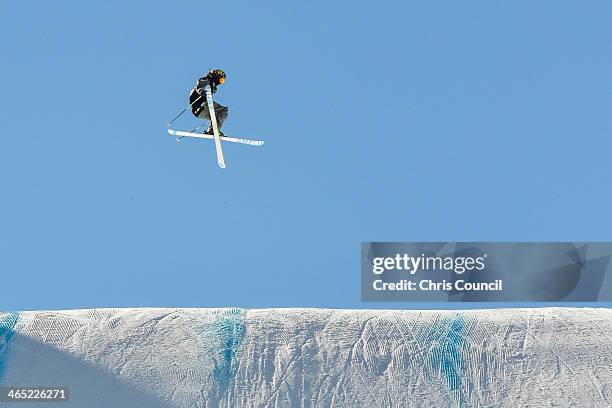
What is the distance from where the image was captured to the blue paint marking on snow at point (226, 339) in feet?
60.5

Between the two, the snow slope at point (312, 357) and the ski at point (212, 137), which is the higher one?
the ski at point (212, 137)

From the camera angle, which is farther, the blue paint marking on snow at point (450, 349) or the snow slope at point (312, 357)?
the blue paint marking on snow at point (450, 349)

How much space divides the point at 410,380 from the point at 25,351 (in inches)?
224

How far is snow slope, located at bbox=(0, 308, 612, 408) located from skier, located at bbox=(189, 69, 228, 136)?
3624 mm

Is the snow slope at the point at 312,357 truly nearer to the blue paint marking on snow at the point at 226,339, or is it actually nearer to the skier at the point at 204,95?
the blue paint marking on snow at the point at 226,339

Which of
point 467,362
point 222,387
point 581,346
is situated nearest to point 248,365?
point 222,387

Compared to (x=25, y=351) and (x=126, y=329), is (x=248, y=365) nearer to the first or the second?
(x=126, y=329)

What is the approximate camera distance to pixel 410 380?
60.2ft

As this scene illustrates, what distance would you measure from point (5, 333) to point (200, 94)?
16.5 ft

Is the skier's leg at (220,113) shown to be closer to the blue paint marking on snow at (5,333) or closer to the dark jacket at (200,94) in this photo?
the dark jacket at (200,94)

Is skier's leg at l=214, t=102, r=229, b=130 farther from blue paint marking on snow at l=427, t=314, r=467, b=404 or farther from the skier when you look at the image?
blue paint marking on snow at l=427, t=314, r=467, b=404

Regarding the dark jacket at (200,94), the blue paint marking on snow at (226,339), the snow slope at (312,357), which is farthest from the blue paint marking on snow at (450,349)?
the dark jacket at (200,94)

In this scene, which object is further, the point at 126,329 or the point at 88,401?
the point at 126,329

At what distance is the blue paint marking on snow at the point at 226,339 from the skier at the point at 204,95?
3.56 m
